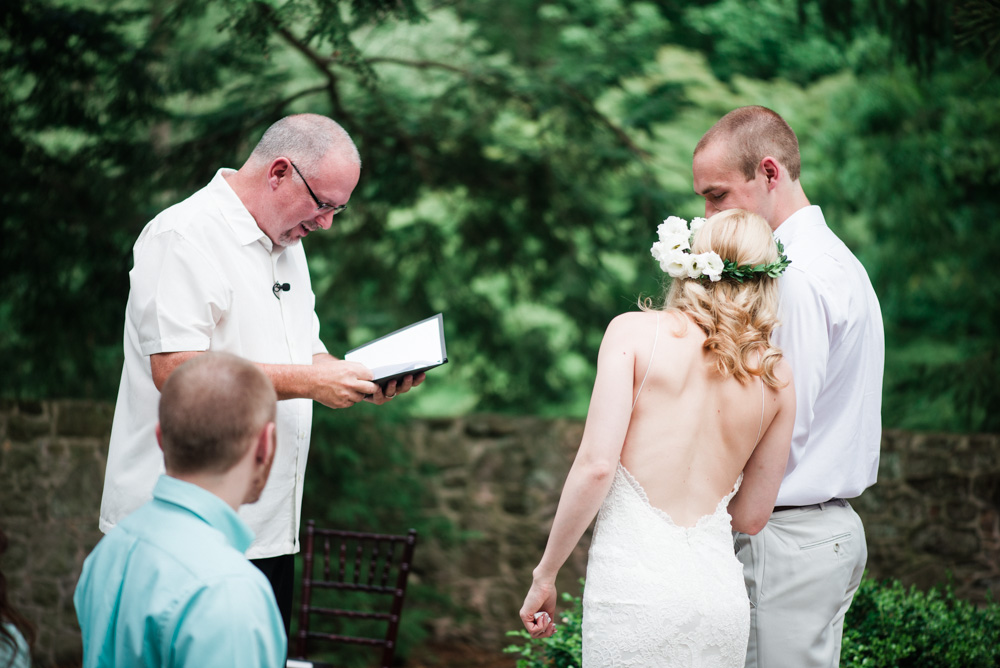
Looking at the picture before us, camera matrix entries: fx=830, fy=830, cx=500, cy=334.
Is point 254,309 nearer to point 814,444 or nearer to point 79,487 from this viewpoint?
point 814,444

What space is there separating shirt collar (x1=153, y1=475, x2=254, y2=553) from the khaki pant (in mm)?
1336

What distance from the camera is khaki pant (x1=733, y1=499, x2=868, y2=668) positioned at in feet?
6.66

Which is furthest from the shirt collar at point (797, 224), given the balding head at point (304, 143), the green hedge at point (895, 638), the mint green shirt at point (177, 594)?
the mint green shirt at point (177, 594)

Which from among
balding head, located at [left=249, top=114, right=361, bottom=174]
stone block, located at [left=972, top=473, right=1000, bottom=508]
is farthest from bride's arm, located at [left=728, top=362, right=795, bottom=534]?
stone block, located at [left=972, top=473, right=1000, bottom=508]

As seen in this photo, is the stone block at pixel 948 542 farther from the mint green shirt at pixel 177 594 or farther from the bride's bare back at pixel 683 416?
the mint green shirt at pixel 177 594

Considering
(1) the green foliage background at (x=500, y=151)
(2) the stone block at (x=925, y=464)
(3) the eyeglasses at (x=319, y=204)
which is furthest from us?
(2) the stone block at (x=925, y=464)

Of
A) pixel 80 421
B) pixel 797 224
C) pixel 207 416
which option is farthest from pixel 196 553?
pixel 80 421

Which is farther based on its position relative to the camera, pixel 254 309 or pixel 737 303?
pixel 254 309

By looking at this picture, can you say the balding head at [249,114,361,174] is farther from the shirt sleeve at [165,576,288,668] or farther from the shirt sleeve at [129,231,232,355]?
the shirt sleeve at [165,576,288,668]

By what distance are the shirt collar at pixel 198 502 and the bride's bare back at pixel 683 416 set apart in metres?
0.91

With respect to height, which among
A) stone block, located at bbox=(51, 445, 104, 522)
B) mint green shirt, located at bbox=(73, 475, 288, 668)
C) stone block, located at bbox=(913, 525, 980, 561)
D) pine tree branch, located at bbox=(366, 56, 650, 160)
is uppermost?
pine tree branch, located at bbox=(366, 56, 650, 160)

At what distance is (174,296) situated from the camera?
1.98m

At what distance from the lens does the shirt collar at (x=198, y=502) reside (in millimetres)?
1273

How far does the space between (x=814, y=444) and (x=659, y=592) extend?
0.59m
